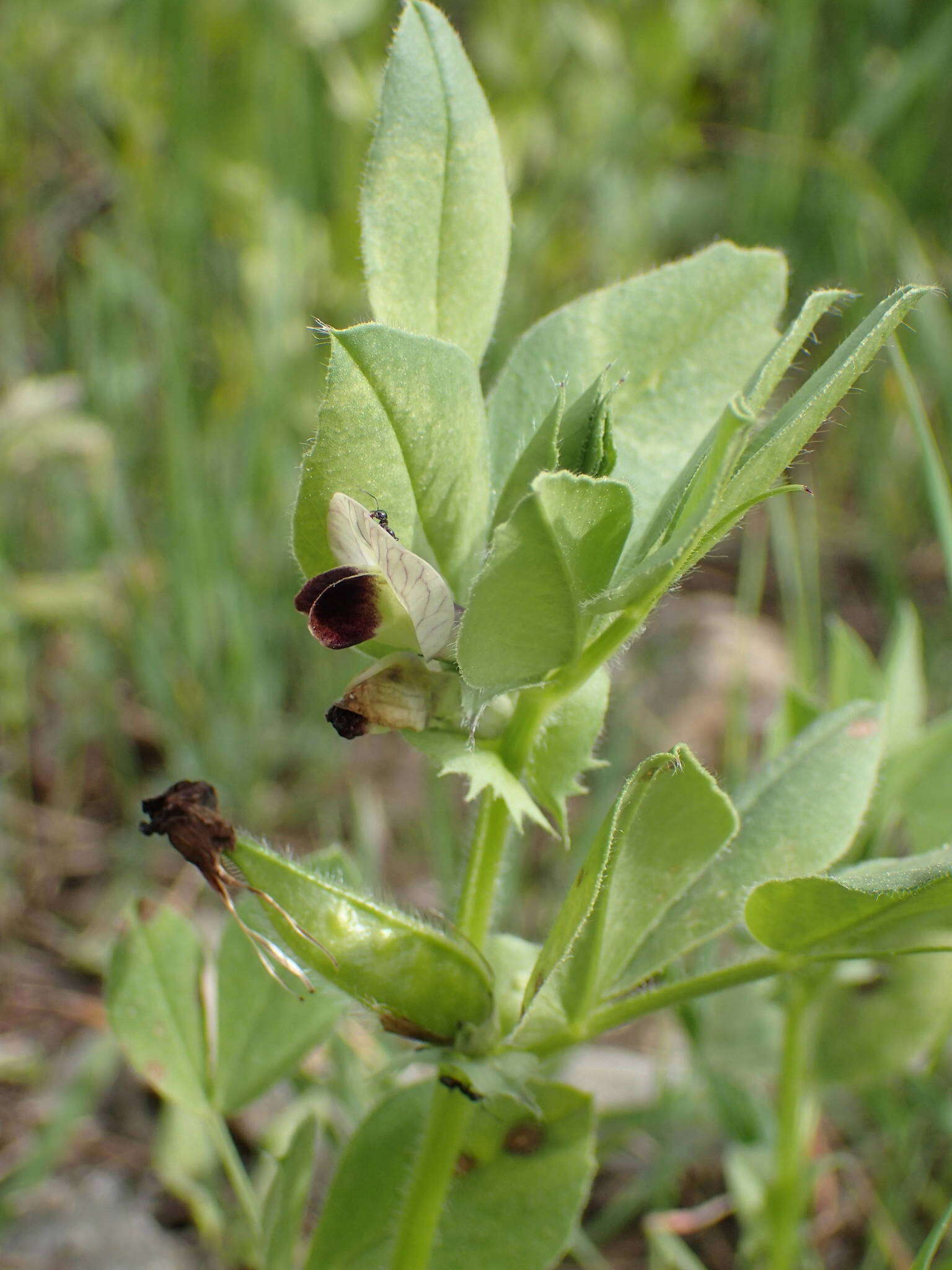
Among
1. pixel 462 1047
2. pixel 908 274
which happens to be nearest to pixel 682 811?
pixel 462 1047

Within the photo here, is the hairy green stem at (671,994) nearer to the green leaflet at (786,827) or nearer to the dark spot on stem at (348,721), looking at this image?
the green leaflet at (786,827)

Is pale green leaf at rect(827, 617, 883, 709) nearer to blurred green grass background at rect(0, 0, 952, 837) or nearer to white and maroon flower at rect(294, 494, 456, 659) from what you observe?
blurred green grass background at rect(0, 0, 952, 837)

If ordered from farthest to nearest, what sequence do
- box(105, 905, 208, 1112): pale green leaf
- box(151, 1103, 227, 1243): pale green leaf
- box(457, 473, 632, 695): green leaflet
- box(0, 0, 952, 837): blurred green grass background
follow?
box(0, 0, 952, 837): blurred green grass background → box(151, 1103, 227, 1243): pale green leaf → box(105, 905, 208, 1112): pale green leaf → box(457, 473, 632, 695): green leaflet

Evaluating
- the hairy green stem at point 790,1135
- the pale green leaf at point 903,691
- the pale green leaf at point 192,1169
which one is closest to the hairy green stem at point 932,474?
the pale green leaf at point 903,691

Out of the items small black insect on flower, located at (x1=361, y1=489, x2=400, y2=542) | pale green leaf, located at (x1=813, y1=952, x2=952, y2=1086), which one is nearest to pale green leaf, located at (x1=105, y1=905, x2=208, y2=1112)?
small black insect on flower, located at (x1=361, y1=489, x2=400, y2=542)

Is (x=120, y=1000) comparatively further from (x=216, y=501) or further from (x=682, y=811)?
(x=216, y=501)

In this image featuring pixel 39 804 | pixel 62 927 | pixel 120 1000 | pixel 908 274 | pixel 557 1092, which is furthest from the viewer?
pixel 39 804
